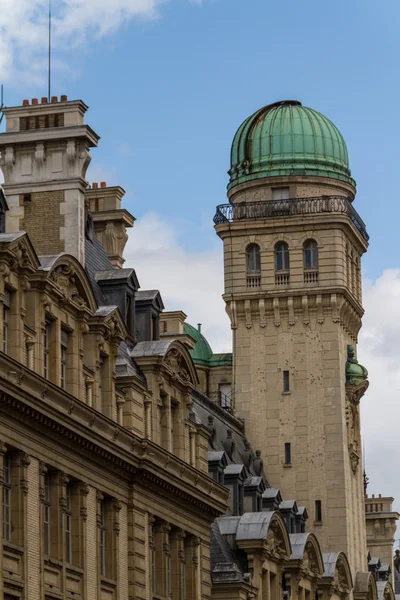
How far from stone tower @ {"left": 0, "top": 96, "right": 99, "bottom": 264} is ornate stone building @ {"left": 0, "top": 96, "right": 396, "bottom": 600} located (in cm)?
7

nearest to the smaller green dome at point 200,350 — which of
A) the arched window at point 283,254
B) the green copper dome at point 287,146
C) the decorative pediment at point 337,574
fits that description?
the arched window at point 283,254

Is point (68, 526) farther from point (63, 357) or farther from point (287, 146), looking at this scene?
point (287, 146)

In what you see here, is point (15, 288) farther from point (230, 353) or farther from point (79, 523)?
point (230, 353)

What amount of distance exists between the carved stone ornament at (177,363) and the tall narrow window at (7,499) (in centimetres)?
1703

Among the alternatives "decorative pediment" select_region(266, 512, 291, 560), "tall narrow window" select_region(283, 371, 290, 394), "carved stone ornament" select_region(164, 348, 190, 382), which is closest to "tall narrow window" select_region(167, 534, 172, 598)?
"carved stone ornament" select_region(164, 348, 190, 382)

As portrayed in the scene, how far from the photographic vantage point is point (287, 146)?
112812 mm

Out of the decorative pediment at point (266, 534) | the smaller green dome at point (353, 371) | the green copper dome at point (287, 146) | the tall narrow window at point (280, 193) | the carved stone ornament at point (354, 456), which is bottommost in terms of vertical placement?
the decorative pediment at point (266, 534)

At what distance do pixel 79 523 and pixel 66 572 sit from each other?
1.98 metres

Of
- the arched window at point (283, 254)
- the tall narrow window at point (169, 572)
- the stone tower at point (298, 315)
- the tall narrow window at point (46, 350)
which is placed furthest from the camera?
the arched window at point (283, 254)

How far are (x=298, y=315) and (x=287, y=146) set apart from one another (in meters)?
9.86

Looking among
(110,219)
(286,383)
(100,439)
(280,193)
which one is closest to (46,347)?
(100,439)

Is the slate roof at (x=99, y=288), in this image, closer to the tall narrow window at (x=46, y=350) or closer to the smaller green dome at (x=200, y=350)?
the tall narrow window at (x=46, y=350)

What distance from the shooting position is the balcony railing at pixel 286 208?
112m

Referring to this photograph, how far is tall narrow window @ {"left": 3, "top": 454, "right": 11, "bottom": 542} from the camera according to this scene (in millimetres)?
54344
